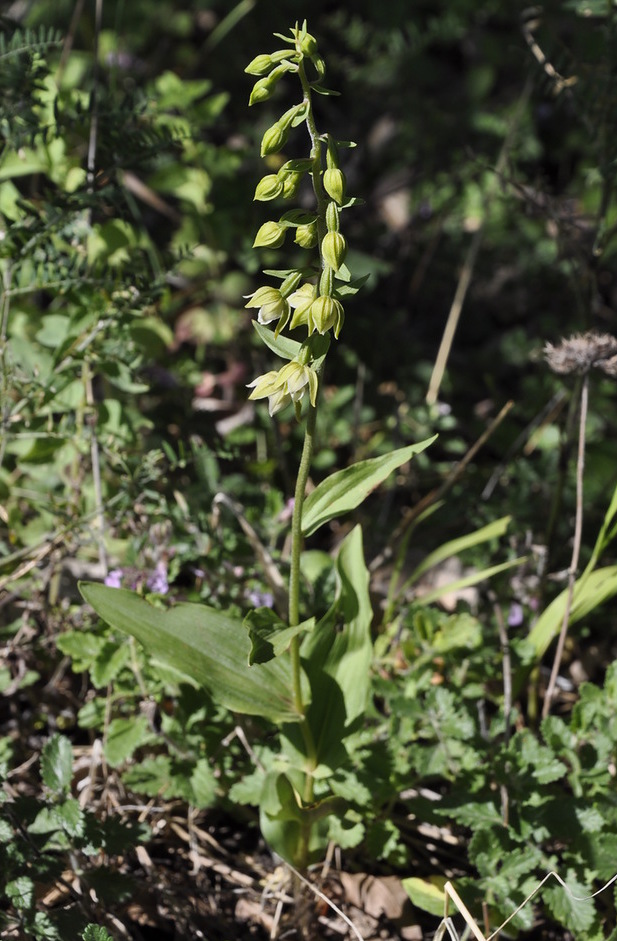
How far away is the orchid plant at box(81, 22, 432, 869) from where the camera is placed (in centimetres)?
158

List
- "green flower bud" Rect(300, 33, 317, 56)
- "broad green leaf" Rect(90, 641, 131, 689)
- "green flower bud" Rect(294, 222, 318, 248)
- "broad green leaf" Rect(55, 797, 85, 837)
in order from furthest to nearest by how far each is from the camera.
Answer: "broad green leaf" Rect(90, 641, 131, 689), "broad green leaf" Rect(55, 797, 85, 837), "green flower bud" Rect(294, 222, 318, 248), "green flower bud" Rect(300, 33, 317, 56)

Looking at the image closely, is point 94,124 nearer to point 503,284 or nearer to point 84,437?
point 84,437

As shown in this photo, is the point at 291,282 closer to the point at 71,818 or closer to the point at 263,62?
the point at 263,62

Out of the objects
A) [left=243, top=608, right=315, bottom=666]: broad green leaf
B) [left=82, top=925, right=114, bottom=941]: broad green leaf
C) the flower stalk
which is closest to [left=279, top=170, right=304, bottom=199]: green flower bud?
the flower stalk

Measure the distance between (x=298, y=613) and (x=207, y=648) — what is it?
231 millimetres

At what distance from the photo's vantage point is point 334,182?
5.04 ft

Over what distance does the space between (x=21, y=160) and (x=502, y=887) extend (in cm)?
242

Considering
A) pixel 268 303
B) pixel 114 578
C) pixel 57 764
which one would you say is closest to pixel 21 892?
pixel 57 764

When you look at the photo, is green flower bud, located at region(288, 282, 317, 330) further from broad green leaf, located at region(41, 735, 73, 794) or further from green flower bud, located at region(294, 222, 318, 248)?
broad green leaf, located at region(41, 735, 73, 794)

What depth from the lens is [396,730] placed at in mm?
2213

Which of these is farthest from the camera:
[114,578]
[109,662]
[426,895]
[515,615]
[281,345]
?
[515,615]

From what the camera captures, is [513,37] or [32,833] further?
[513,37]

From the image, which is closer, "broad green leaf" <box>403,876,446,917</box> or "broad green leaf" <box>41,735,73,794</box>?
"broad green leaf" <box>41,735,73,794</box>

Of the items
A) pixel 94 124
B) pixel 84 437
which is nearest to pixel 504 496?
pixel 84 437
